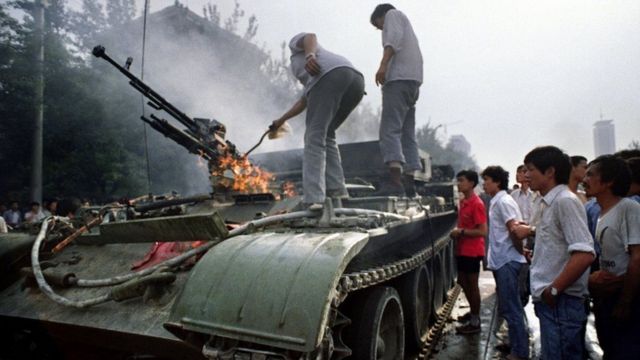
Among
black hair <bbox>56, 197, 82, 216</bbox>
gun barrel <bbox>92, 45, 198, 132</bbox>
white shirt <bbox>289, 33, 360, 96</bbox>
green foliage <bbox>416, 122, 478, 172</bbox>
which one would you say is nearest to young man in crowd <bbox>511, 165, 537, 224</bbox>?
white shirt <bbox>289, 33, 360, 96</bbox>

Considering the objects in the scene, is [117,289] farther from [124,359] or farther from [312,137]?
[312,137]

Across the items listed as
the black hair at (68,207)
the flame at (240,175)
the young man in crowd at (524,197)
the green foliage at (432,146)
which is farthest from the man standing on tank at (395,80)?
the green foliage at (432,146)

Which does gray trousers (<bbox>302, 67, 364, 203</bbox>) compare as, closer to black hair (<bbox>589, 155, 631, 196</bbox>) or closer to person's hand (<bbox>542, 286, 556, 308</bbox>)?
person's hand (<bbox>542, 286, 556, 308</bbox>)

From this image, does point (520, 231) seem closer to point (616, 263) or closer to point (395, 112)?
point (616, 263)

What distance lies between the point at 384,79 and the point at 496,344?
329 centimetres

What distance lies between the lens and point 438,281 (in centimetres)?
Answer: 621

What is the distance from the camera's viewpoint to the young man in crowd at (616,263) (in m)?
2.64

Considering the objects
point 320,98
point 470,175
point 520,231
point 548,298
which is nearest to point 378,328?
point 548,298

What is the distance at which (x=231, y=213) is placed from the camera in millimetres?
4488

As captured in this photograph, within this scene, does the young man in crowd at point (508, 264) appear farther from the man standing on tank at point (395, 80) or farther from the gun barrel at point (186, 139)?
the gun barrel at point (186, 139)

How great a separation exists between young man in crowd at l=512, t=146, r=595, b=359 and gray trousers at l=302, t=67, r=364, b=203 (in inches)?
60.9

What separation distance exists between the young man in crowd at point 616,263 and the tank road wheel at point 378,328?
1351 mm

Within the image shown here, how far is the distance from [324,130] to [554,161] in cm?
170

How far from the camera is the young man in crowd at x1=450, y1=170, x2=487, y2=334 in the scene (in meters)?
5.32
